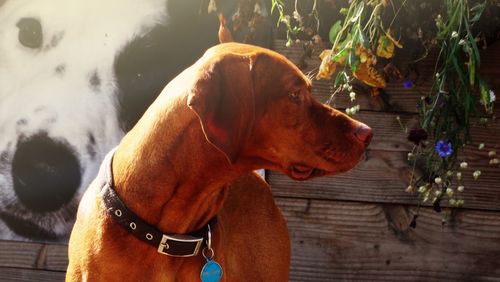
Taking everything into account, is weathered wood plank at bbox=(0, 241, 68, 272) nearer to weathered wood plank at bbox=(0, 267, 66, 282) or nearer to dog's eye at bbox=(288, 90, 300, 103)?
weathered wood plank at bbox=(0, 267, 66, 282)

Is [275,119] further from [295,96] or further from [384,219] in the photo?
[384,219]

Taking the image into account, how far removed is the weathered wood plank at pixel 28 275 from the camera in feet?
8.75

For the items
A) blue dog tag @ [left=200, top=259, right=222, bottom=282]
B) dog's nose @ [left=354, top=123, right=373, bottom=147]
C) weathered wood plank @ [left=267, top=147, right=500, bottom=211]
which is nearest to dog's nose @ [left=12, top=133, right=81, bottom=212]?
weathered wood plank @ [left=267, top=147, right=500, bottom=211]

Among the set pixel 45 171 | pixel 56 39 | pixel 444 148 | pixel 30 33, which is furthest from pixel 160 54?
pixel 444 148

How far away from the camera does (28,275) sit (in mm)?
2678

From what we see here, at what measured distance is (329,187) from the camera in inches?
99.4

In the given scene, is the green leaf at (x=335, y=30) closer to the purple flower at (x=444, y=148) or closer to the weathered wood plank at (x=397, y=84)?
the weathered wood plank at (x=397, y=84)

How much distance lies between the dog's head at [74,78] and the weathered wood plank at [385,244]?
0.68m

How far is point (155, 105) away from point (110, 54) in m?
1.11

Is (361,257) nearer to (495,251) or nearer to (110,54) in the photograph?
(495,251)

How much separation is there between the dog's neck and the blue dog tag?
0.12 meters

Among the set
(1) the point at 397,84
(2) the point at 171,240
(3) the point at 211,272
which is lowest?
(1) the point at 397,84

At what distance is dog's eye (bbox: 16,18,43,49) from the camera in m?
2.65

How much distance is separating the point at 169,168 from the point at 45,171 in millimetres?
1270
